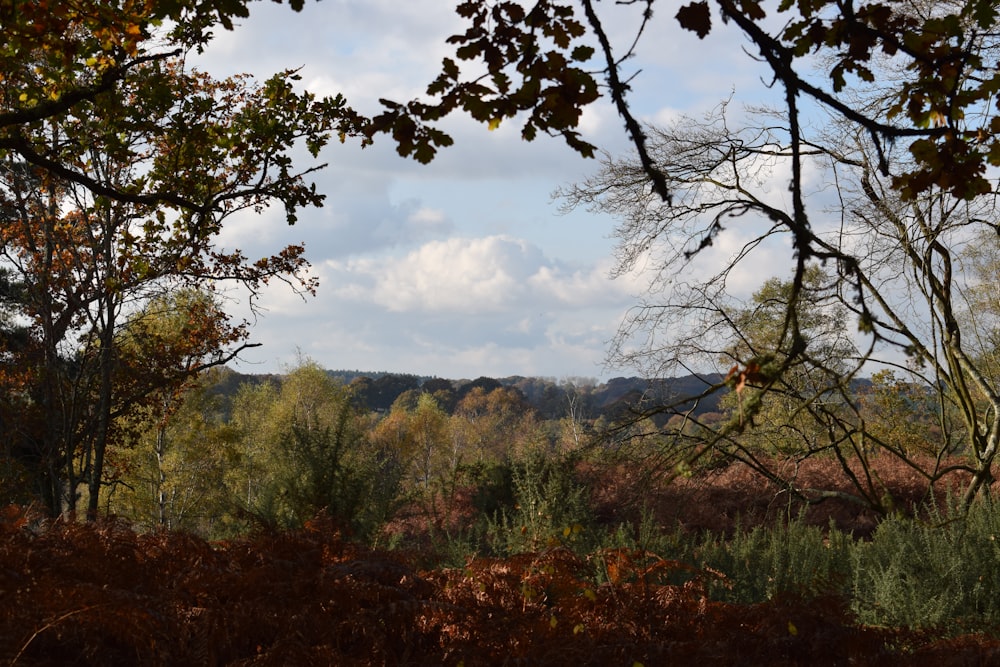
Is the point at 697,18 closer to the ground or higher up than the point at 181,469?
higher up

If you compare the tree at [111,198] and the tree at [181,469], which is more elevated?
the tree at [111,198]

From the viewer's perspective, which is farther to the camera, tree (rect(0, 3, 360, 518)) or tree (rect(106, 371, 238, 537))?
tree (rect(106, 371, 238, 537))

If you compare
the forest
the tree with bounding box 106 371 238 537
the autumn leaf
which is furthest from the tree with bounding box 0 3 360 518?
the tree with bounding box 106 371 238 537

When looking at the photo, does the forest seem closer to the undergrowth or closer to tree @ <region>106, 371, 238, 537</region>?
the undergrowth

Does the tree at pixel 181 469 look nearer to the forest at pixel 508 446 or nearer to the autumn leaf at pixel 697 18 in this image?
the forest at pixel 508 446

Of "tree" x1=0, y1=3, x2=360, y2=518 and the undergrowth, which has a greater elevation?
"tree" x1=0, y1=3, x2=360, y2=518

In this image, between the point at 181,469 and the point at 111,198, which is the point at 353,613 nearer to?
the point at 111,198

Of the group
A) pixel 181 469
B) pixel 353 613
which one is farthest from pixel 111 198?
pixel 181 469

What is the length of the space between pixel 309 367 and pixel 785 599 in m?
41.4

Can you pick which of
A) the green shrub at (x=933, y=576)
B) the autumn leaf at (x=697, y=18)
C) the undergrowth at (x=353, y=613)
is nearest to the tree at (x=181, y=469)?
the undergrowth at (x=353, y=613)

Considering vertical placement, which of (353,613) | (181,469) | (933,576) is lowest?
(181,469)

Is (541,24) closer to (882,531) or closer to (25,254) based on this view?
(882,531)

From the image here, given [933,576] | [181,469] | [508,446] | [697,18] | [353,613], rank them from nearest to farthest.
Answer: [697,18] < [353,613] < [933,576] < [508,446] < [181,469]

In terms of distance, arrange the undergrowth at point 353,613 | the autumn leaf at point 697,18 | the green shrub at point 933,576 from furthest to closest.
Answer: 1. the green shrub at point 933,576
2. the undergrowth at point 353,613
3. the autumn leaf at point 697,18
